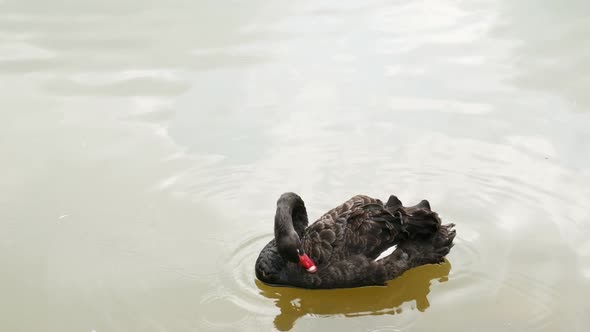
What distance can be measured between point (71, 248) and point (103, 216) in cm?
44

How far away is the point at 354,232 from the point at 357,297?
467mm

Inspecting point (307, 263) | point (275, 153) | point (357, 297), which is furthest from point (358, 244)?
point (275, 153)

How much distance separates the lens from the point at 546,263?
17.6 feet

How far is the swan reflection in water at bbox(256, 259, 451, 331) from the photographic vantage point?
5070 mm

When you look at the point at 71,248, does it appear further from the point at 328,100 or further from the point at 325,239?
the point at 328,100

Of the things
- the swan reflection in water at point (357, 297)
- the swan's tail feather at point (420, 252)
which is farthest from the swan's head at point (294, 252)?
the swan's tail feather at point (420, 252)

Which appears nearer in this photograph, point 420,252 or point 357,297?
point 357,297

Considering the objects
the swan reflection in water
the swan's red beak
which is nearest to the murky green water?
the swan reflection in water

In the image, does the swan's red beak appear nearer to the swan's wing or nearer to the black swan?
the black swan

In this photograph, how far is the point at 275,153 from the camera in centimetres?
671

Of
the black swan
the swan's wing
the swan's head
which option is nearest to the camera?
the swan's head

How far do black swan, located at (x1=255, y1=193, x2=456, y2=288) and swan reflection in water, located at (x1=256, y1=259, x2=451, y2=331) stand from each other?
0.06 metres

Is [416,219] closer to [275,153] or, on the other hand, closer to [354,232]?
[354,232]

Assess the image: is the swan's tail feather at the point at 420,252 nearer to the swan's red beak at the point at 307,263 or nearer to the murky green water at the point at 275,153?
the murky green water at the point at 275,153
